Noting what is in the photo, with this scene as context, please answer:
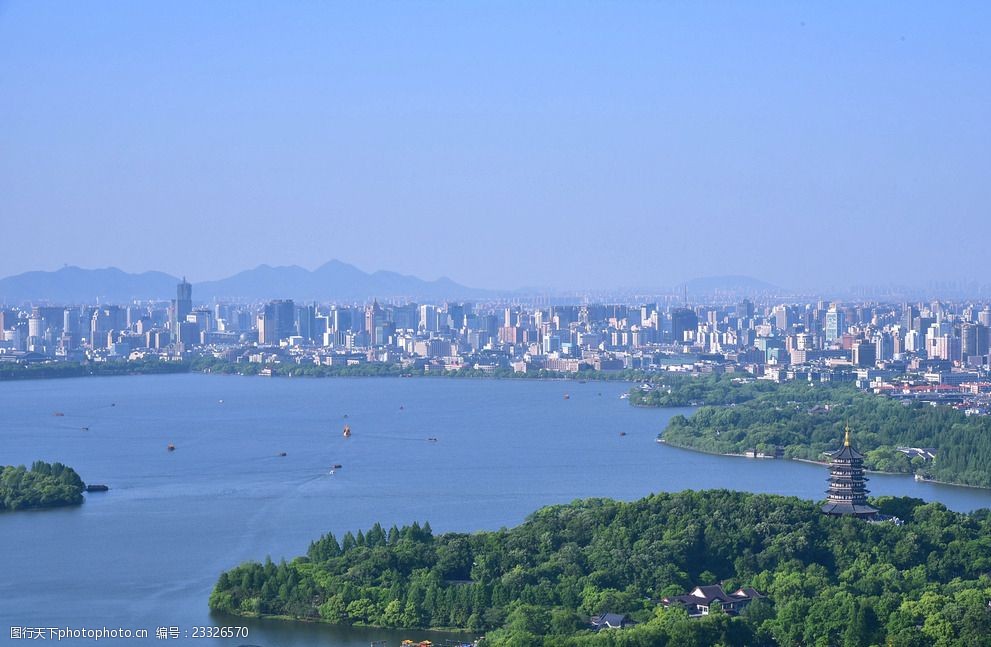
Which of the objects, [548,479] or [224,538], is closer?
[224,538]

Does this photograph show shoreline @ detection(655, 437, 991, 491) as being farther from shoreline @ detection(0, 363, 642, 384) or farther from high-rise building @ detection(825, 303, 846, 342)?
high-rise building @ detection(825, 303, 846, 342)

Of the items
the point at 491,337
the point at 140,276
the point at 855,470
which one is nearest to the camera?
the point at 855,470

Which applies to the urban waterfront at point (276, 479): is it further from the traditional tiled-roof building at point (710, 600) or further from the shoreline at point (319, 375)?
the shoreline at point (319, 375)

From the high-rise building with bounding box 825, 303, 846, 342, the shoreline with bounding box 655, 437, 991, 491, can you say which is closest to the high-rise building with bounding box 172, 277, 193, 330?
the high-rise building with bounding box 825, 303, 846, 342

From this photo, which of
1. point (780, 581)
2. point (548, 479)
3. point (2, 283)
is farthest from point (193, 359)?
point (2, 283)

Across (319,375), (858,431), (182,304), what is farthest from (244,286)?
(858,431)

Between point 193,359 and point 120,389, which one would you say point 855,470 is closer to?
point 120,389

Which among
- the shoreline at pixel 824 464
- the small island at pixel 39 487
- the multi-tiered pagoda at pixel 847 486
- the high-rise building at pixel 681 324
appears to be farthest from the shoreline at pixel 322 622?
the high-rise building at pixel 681 324
